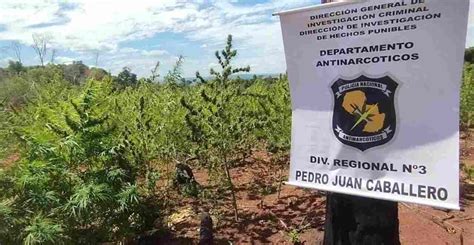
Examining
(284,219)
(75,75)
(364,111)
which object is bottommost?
(284,219)

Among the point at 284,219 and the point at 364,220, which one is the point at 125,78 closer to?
the point at 284,219

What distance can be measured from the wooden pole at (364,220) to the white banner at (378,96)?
0.34m

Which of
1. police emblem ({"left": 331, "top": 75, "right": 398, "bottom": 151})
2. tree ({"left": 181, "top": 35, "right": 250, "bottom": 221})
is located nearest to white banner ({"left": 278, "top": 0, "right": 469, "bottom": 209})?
police emblem ({"left": 331, "top": 75, "right": 398, "bottom": 151})

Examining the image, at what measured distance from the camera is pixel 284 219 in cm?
553

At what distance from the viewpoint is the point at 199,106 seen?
5.17 m

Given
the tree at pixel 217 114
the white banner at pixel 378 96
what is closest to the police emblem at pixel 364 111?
the white banner at pixel 378 96

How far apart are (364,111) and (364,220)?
659 mm

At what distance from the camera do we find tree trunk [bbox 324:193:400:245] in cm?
250

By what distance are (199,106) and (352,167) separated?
3133mm

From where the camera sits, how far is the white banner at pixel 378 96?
196 cm

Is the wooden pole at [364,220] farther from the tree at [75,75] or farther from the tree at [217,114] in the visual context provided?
the tree at [75,75]

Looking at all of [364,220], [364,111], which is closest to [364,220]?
[364,220]

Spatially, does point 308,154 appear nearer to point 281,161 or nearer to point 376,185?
point 376,185

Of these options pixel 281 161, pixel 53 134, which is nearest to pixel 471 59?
pixel 281 161
